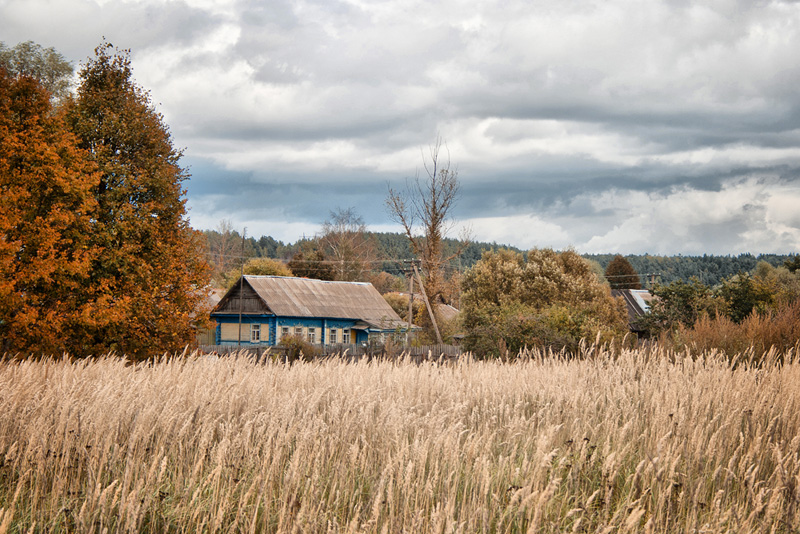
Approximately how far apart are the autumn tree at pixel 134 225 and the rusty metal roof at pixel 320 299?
23298 millimetres

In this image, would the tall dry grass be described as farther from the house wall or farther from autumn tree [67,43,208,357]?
the house wall

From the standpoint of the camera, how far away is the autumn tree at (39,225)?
1460cm

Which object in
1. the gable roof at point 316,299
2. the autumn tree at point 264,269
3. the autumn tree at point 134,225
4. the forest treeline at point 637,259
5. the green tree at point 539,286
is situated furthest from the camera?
the forest treeline at point 637,259

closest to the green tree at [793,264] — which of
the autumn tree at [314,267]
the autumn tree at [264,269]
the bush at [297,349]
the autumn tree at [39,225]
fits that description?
the autumn tree at [314,267]

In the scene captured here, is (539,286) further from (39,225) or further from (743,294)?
(39,225)

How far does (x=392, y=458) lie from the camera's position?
5016 mm

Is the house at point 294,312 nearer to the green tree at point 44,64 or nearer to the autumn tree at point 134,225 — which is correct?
the green tree at point 44,64

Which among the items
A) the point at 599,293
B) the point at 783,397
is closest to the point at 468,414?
the point at 783,397

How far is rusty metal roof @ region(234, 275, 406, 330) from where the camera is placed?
42969 millimetres

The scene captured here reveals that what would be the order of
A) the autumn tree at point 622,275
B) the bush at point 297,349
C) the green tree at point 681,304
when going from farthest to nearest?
1. the autumn tree at point 622,275
2. the green tree at point 681,304
3. the bush at point 297,349

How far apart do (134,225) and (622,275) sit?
73973 millimetres

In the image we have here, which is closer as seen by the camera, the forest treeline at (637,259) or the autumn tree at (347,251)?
the autumn tree at (347,251)

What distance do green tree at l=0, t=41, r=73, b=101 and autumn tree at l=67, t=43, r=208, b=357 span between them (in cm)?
1467

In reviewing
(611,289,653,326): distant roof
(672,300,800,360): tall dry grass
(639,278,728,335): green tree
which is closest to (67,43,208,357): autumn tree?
(672,300,800,360): tall dry grass
